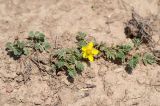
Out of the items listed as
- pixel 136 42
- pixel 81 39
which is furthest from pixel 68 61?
pixel 136 42

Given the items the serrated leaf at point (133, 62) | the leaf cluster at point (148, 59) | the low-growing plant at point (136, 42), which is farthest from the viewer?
the low-growing plant at point (136, 42)

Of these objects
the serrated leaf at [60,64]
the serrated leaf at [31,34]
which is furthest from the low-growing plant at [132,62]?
the serrated leaf at [31,34]

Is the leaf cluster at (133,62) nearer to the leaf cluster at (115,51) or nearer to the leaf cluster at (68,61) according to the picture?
the leaf cluster at (115,51)

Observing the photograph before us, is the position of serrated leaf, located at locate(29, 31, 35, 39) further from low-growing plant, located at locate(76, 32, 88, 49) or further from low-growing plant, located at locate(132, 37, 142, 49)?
low-growing plant, located at locate(132, 37, 142, 49)

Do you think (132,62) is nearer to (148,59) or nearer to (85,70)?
(148,59)

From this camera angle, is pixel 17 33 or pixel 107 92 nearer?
pixel 107 92

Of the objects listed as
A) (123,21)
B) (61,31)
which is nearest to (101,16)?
(123,21)

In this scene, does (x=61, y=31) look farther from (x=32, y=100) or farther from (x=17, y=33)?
(x=32, y=100)
